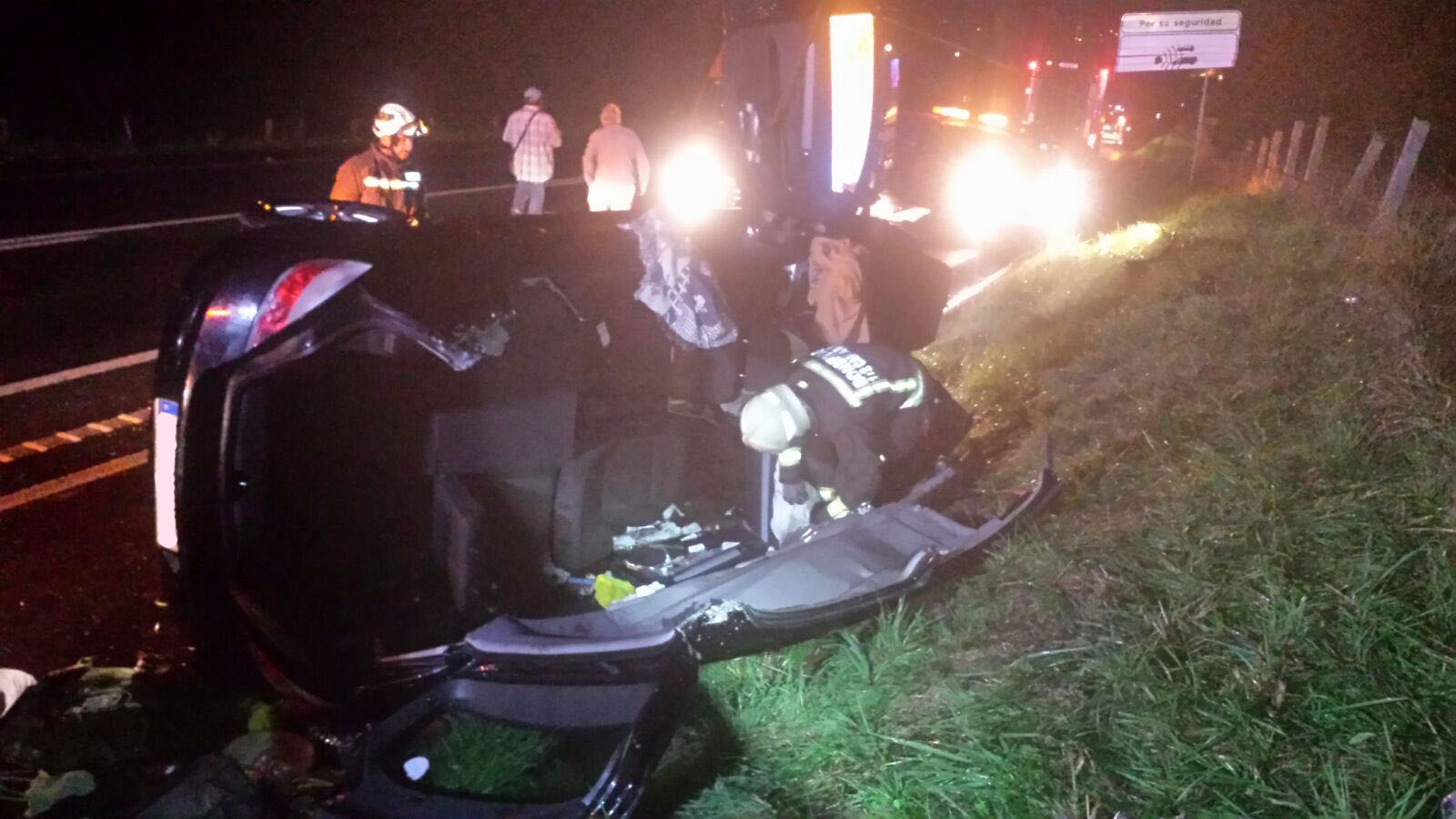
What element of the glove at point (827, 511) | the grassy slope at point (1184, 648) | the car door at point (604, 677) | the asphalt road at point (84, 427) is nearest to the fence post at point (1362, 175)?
the asphalt road at point (84, 427)

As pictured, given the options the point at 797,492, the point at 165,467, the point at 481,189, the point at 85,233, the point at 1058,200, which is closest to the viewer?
the point at 165,467

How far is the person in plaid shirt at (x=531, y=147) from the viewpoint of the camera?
10.8 metres

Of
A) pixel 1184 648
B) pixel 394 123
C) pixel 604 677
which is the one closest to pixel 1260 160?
pixel 394 123

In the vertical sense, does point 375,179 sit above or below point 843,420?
→ above

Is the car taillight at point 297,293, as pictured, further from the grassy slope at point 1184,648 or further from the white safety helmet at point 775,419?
the grassy slope at point 1184,648

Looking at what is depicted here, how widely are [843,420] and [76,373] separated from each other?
5425mm

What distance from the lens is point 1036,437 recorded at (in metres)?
5.21

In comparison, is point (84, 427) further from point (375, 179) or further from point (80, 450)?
point (375, 179)

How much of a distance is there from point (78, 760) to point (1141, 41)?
651 inches

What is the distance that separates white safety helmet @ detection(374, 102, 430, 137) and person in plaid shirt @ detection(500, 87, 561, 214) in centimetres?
486

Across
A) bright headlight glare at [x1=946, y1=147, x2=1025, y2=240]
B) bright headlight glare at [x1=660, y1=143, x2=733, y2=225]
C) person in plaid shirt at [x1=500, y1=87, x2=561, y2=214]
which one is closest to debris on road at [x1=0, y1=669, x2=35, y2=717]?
bright headlight glare at [x1=660, y1=143, x2=733, y2=225]

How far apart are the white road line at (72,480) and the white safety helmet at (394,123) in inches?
84.6

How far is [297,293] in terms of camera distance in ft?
8.27

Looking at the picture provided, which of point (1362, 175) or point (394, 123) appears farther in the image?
point (1362, 175)
